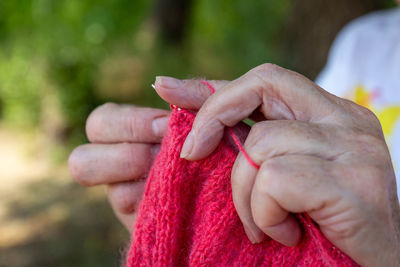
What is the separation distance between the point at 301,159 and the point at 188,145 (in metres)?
0.23

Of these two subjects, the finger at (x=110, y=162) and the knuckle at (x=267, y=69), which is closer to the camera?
the knuckle at (x=267, y=69)

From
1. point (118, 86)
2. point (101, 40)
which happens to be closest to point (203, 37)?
point (118, 86)

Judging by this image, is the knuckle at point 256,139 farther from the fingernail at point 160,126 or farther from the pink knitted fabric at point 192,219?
the fingernail at point 160,126

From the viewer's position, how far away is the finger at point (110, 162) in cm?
100

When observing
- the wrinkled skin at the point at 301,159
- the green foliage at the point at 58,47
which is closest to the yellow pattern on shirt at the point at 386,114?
the wrinkled skin at the point at 301,159

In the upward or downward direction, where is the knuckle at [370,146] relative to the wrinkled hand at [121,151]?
upward

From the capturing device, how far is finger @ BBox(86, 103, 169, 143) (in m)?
0.99

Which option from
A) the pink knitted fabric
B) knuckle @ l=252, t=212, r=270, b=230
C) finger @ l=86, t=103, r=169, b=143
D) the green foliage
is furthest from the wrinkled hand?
the green foliage

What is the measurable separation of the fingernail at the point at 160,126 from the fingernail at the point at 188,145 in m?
0.21

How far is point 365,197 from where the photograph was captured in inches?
23.7

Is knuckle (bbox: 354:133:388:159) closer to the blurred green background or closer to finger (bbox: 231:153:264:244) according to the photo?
finger (bbox: 231:153:264:244)

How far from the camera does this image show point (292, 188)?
61 centimetres

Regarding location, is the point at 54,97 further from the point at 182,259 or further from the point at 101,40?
the point at 182,259

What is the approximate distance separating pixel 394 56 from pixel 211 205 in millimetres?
851
